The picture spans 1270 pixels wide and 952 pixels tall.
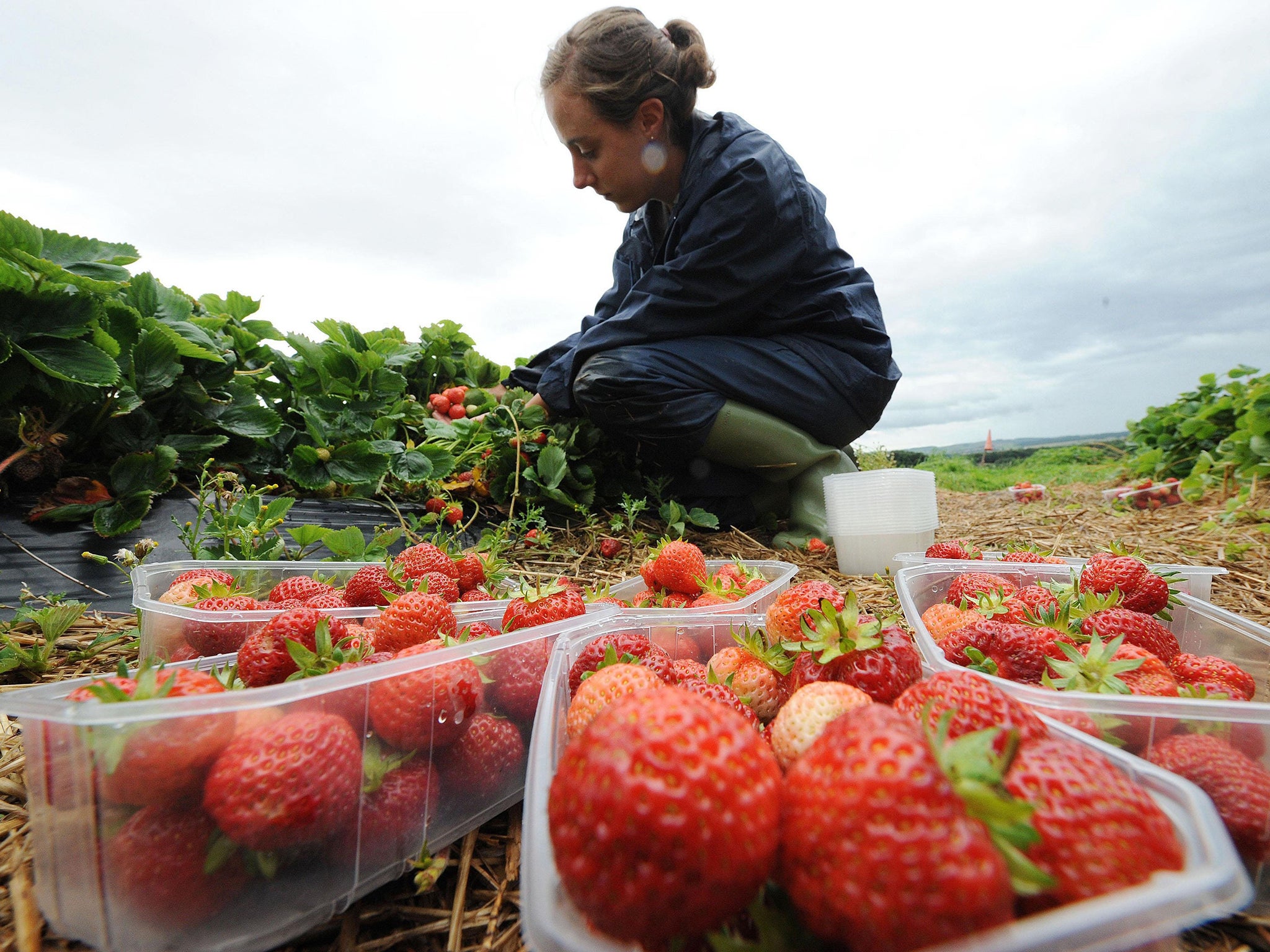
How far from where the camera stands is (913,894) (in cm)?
39

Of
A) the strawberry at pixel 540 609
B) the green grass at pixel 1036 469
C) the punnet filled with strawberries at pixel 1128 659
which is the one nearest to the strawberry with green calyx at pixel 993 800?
the punnet filled with strawberries at pixel 1128 659

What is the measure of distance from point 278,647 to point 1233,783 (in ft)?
3.34

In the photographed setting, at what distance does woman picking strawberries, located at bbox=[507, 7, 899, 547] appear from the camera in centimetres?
230

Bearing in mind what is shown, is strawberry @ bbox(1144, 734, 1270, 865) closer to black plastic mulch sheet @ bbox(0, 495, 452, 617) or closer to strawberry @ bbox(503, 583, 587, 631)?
strawberry @ bbox(503, 583, 587, 631)

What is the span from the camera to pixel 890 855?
0.39 m

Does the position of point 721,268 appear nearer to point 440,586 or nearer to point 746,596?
point 746,596

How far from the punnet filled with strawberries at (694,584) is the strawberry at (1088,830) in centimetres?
75

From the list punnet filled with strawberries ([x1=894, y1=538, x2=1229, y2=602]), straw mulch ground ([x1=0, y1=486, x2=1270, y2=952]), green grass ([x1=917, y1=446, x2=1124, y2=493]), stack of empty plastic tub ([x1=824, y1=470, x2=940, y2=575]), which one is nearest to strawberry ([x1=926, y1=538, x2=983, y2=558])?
punnet filled with strawberries ([x1=894, y1=538, x2=1229, y2=602])

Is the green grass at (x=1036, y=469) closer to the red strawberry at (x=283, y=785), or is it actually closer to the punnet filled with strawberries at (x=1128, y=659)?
the punnet filled with strawberries at (x=1128, y=659)

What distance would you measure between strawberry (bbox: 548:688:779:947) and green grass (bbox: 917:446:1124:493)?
544 centimetres

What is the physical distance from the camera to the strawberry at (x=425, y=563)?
129cm

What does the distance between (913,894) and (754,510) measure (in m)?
2.53

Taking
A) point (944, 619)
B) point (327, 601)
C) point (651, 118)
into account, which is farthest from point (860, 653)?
point (651, 118)

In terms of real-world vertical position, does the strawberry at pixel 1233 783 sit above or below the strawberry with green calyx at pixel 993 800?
below
